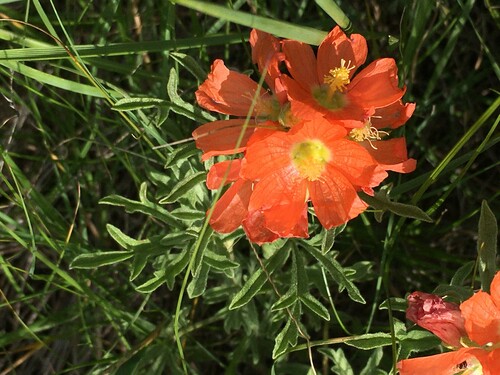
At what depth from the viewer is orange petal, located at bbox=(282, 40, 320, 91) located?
2117 millimetres

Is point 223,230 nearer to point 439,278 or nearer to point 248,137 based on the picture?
point 248,137

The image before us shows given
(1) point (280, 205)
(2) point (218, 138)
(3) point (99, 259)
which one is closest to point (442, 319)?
(1) point (280, 205)

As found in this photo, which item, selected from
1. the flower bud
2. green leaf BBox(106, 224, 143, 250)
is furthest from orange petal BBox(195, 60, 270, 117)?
the flower bud

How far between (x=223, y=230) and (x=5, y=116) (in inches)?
47.8

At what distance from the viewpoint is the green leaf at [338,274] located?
2301 millimetres

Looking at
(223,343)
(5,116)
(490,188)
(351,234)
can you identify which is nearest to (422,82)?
(490,188)

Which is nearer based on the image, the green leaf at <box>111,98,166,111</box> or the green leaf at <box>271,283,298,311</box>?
the green leaf at <box>111,98,166,111</box>

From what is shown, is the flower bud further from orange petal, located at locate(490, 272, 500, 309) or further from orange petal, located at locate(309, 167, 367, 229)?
orange petal, located at locate(309, 167, 367, 229)

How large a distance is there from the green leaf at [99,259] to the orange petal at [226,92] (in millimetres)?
649

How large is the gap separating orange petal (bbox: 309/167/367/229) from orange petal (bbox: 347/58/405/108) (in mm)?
213

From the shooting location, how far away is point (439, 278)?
3035 mm

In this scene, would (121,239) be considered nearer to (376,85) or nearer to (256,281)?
(256,281)

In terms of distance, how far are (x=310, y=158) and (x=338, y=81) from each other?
229 mm

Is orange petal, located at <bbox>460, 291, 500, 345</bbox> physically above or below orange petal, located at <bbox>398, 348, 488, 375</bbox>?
above
